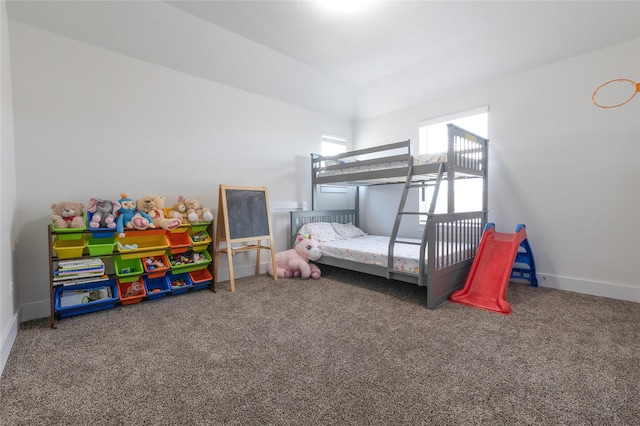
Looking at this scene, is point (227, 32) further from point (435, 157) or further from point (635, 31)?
point (635, 31)

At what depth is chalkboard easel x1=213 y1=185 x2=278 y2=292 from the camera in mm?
3221

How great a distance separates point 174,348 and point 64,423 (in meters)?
0.66

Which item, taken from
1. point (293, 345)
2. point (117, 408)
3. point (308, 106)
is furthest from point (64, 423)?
point (308, 106)

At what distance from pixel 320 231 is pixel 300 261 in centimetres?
56

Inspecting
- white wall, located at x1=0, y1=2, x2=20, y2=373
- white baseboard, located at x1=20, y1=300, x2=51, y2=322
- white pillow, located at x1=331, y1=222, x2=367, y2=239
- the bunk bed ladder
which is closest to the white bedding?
the bunk bed ladder

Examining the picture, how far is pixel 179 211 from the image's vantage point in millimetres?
3035

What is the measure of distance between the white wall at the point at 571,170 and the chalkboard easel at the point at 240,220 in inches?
118

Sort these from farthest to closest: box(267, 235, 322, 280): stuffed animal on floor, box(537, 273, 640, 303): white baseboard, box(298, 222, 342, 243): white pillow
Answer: box(298, 222, 342, 243): white pillow < box(267, 235, 322, 280): stuffed animal on floor < box(537, 273, 640, 303): white baseboard

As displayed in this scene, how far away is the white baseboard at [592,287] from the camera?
274cm

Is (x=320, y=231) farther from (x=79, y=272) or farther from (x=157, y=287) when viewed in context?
(x=79, y=272)

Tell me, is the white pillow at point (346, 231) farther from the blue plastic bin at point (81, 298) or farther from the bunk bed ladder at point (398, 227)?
the blue plastic bin at point (81, 298)

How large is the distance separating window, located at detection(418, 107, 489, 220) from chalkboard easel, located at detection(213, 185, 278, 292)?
2377 mm

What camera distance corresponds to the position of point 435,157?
10.0ft

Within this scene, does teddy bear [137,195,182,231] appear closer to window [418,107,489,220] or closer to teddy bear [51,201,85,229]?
teddy bear [51,201,85,229]
